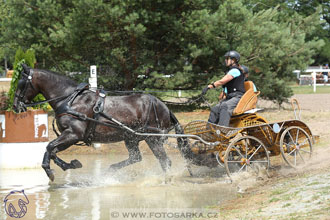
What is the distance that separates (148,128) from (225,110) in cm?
135

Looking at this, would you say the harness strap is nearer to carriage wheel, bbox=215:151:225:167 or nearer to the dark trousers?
the dark trousers

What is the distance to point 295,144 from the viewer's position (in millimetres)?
9531

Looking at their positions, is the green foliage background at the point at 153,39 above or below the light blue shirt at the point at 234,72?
above

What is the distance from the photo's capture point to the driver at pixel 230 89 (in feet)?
29.7

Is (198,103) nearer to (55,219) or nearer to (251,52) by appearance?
(251,52)

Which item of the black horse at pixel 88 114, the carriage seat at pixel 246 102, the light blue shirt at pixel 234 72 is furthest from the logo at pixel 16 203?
the light blue shirt at pixel 234 72

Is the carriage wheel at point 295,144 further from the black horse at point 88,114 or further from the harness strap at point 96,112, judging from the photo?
the harness strap at point 96,112

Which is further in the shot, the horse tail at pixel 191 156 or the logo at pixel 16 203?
the horse tail at pixel 191 156

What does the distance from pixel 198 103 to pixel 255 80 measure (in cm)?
210

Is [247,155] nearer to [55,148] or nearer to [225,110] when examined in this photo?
[225,110]

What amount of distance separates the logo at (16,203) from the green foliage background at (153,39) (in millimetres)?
8257

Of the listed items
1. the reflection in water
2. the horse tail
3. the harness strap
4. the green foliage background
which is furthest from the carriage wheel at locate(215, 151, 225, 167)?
the green foliage background

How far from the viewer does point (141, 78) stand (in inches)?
730

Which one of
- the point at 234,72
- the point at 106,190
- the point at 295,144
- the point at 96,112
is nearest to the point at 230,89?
the point at 234,72
